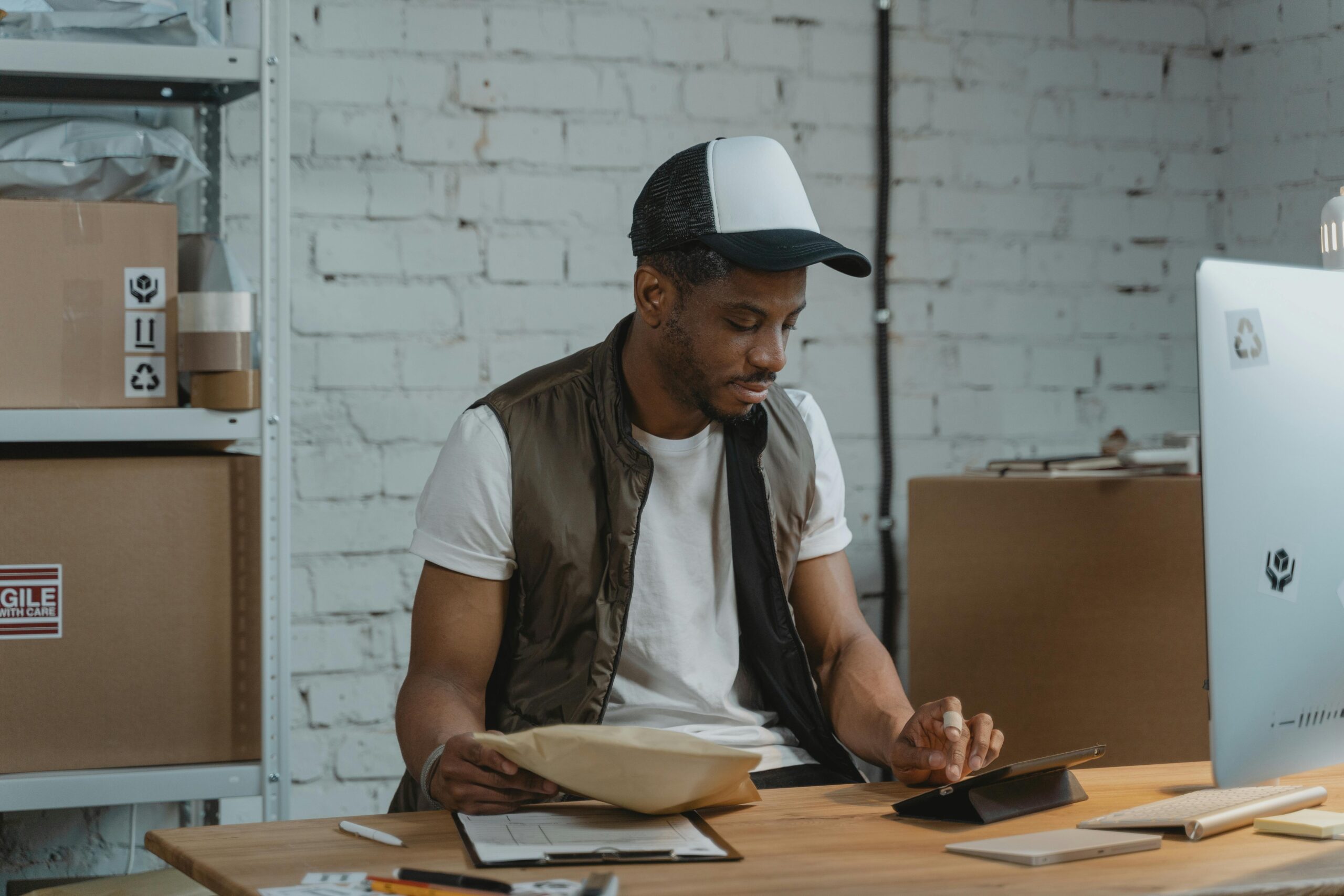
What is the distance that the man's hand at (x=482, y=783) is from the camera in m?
1.06

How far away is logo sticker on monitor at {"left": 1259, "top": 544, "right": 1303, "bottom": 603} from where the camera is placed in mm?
921

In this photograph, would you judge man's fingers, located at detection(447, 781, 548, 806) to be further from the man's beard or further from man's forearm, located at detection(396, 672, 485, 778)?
the man's beard

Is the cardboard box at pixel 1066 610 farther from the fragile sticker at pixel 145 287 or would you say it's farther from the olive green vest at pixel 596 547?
the fragile sticker at pixel 145 287

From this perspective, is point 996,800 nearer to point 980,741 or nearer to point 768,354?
point 980,741

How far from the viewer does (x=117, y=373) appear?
1610 millimetres

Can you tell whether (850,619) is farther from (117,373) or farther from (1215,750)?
(117,373)

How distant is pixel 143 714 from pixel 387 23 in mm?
1164

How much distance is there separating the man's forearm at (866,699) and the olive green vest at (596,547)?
30mm

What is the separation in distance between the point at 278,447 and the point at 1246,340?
3.98 ft

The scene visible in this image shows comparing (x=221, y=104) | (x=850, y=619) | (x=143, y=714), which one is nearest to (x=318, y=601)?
(x=143, y=714)

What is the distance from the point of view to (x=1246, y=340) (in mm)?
918

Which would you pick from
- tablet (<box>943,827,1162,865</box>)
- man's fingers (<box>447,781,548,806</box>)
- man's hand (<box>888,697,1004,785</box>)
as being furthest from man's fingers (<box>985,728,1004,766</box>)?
man's fingers (<box>447,781,548,806</box>)

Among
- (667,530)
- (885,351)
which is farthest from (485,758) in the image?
(885,351)

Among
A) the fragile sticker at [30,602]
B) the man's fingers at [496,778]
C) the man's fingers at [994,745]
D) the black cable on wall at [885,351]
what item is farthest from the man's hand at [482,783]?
the black cable on wall at [885,351]
